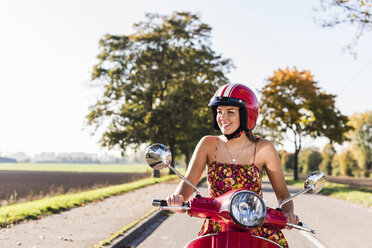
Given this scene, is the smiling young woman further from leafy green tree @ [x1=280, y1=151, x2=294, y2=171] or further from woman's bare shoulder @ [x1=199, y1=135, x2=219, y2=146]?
leafy green tree @ [x1=280, y1=151, x2=294, y2=171]

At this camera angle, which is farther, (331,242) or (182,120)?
(182,120)

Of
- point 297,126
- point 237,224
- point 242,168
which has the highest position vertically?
point 297,126

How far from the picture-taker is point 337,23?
1496cm

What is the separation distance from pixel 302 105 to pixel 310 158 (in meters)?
50.8

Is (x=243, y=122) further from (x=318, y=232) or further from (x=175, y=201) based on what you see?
(x=318, y=232)

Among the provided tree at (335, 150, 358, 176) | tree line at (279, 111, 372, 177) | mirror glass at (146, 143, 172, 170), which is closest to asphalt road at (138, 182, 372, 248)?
mirror glass at (146, 143, 172, 170)

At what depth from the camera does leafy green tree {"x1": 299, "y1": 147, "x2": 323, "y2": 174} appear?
8081cm

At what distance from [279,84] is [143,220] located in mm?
25399

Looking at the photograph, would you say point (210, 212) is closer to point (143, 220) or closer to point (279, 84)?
point (143, 220)

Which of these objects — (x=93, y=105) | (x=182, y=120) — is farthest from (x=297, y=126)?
(x=93, y=105)

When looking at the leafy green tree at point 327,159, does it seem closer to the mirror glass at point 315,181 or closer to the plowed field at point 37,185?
the plowed field at point 37,185

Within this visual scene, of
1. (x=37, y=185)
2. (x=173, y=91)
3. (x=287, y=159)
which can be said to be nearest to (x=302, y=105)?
(x=173, y=91)

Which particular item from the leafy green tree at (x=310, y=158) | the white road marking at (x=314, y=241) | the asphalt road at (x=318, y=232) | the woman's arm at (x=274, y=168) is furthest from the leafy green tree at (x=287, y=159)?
the woman's arm at (x=274, y=168)

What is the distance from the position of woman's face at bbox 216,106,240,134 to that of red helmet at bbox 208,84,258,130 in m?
0.04
